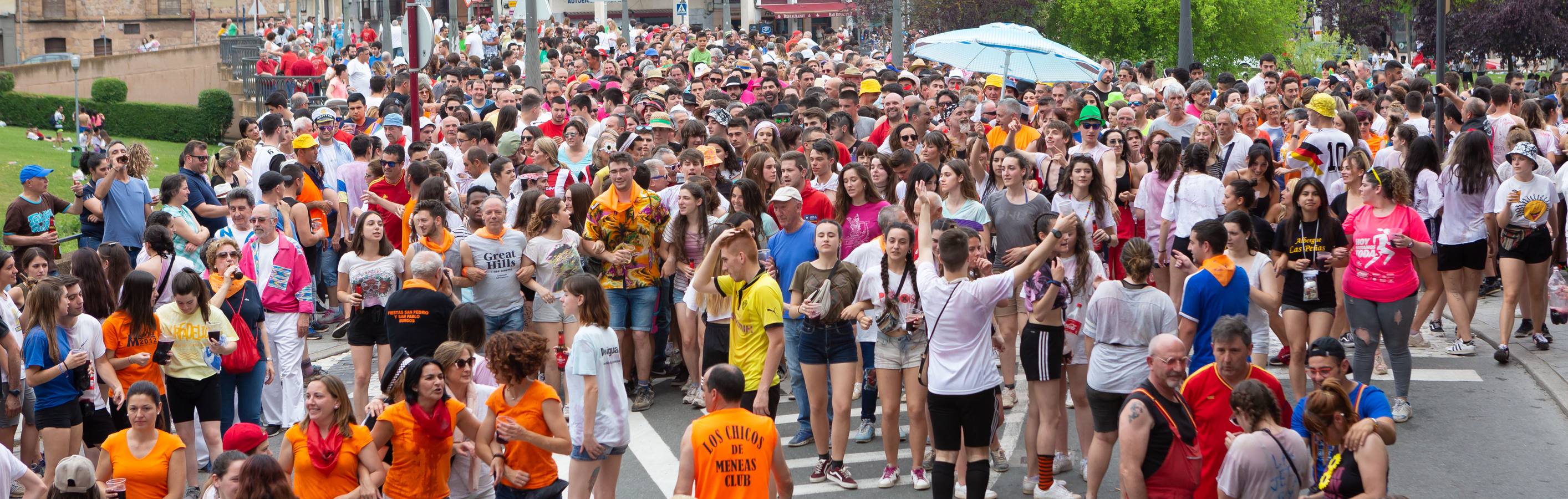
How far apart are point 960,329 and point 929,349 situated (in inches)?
9.4

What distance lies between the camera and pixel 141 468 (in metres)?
7.12

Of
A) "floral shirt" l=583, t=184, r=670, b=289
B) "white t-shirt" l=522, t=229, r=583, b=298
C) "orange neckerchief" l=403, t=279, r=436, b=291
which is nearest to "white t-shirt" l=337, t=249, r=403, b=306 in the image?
"orange neckerchief" l=403, t=279, r=436, b=291

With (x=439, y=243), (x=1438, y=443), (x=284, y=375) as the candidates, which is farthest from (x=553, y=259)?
(x=1438, y=443)

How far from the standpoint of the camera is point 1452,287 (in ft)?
35.2

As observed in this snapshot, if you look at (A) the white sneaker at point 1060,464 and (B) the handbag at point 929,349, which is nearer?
(B) the handbag at point 929,349

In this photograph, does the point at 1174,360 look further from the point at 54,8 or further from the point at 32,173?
the point at 54,8

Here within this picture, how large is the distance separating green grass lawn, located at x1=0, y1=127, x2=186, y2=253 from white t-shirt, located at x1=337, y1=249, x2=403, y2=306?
42.7ft

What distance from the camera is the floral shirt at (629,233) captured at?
10047mm

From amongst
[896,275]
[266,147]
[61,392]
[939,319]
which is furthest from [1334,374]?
[266,147]

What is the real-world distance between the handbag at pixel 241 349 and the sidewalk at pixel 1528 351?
818cm

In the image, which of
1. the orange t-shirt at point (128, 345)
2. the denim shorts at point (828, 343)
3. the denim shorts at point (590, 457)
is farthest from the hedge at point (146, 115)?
the denim shorts at point (590, 457)

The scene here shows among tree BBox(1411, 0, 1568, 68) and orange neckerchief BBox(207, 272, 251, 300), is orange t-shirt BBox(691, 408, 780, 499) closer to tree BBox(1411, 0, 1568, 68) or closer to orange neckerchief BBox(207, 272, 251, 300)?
orange neckerchief BBox(207, 272, 251, 300)

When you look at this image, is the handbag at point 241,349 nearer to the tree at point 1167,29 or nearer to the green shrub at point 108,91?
the tree at point 1167,29

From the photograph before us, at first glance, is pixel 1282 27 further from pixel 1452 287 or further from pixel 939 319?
pixel 939 319
